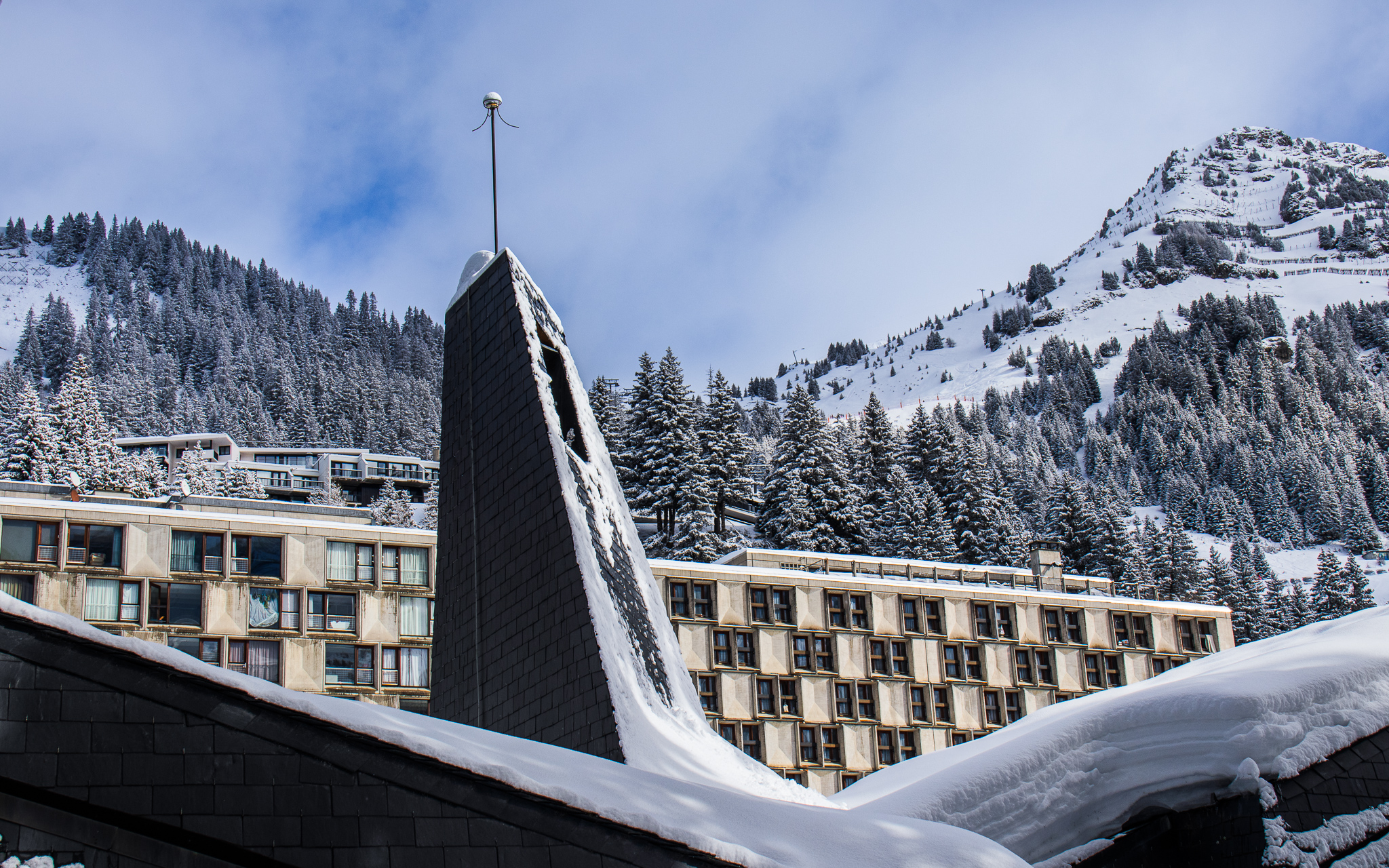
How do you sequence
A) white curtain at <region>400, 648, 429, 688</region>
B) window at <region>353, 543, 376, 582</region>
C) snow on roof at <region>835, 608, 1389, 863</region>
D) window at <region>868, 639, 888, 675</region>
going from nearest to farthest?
snow on roof at <region>835, 608, 1389, 863</region> < white curtain at <region>400, 648, 429, 688</region> < window at <region>353, 543, 376, 582</region> < window at <region>868, 639, 888, 675</region>

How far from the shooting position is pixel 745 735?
4350 centimetres

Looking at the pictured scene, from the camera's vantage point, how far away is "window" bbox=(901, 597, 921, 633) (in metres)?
47.8

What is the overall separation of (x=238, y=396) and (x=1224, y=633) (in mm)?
164336

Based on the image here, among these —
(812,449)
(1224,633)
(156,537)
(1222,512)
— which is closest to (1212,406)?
(1222,512)

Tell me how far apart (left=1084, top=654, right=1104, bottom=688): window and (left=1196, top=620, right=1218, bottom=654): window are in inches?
236

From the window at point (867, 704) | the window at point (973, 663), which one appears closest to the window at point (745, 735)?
the window at point (867, 704)

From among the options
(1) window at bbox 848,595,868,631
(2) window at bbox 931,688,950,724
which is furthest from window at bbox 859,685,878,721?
(2) window at bbox 931,688,950,724

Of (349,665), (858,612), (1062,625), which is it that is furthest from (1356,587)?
(349,665)

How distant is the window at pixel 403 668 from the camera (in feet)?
125

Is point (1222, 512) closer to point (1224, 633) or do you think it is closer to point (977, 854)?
point (1224, 633)

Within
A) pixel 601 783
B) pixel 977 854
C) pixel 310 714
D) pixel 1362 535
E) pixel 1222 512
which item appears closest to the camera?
pixel 310 714

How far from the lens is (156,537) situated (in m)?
36.0

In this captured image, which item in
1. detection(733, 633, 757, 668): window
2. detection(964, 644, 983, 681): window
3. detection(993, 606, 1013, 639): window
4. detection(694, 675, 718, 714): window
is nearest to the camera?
detection(694, 675, 718, 714): window

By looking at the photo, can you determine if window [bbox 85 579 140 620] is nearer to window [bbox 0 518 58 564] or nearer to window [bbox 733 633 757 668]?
window [bbox 0 518 58 564]
